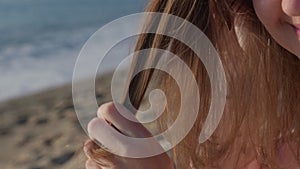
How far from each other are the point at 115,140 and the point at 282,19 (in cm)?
37

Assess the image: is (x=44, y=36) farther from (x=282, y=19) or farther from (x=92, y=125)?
(x=282, y=19)

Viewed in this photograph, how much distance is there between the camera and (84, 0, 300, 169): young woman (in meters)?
1.21

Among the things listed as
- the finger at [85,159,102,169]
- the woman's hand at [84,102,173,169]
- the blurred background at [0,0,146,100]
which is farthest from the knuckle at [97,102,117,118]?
the blurred background at [0,0,146,100]

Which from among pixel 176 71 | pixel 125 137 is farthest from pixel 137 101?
pixel 176 71

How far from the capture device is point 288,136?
134 centimetres

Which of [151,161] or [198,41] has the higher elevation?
[198,41]

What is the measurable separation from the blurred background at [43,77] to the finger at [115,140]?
40cm

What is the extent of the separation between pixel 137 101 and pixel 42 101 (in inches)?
158

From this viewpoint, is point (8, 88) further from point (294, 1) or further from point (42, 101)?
point (294, 1)

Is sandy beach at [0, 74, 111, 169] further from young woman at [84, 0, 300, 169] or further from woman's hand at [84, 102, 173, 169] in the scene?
woman's hand at [84, 102, 173, 169]

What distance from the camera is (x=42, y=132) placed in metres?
4.22

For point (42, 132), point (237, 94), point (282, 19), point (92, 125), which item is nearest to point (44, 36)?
point (42, 132)

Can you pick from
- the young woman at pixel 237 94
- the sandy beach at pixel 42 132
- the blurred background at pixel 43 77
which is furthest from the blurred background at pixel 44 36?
the young woman at pixel 237 94

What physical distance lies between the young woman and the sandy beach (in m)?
1.62
